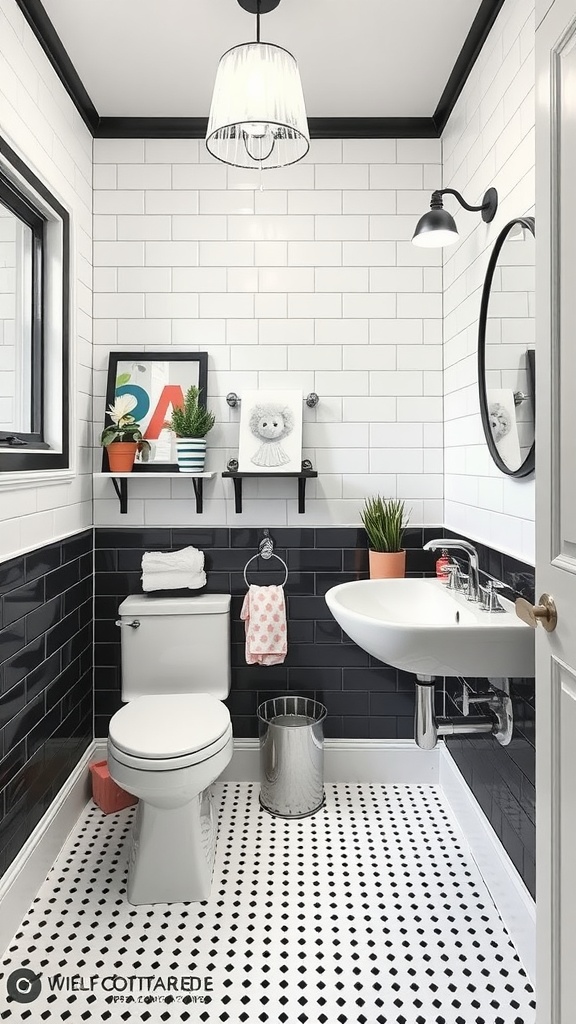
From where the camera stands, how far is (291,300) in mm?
2590

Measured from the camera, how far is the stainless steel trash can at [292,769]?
241 centimetres

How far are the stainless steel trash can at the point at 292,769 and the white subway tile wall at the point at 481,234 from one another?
97 cm

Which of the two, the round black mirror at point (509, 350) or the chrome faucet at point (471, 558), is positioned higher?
the round black mirror at point (509, 350)

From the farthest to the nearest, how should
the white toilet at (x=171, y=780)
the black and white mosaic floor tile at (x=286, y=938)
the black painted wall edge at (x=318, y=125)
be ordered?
the black painted wall edge at (x=318, y=125), the white toilet at (x=171, y=780), the black and white mosaic floor tile at (x=286, y=938)

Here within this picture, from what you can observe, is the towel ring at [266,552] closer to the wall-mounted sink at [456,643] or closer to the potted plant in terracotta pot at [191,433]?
the potted plant in terracotta pot at [191,433]

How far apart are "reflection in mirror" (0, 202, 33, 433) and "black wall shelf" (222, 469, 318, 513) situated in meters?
0.75

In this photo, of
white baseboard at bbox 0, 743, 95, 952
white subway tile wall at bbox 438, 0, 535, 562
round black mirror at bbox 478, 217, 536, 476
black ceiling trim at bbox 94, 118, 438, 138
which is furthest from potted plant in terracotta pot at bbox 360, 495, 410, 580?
black ceiling trim at bbox 94, 118, 438, 138

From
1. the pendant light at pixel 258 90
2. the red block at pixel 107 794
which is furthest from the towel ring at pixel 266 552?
the pendant light at pixel 258 90

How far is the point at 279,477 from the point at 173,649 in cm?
77

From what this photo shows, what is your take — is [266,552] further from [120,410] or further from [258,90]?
[258,90]

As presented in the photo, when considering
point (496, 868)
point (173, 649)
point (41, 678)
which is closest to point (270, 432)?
point (173, 649)

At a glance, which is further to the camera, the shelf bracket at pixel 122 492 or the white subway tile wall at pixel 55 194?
the shelf bracket at pixel 122 492

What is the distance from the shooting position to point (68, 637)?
7.62ft

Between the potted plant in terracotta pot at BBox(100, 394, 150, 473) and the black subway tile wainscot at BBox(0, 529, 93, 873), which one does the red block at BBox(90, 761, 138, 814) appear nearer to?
the black subway tile wainscot at BBox(0, 529, 93, 873)
